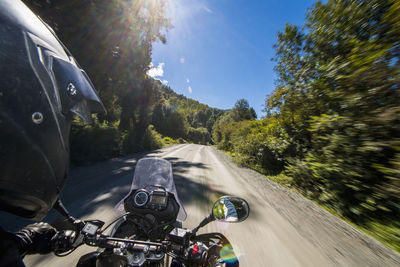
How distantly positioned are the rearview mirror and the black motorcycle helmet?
1217 mm

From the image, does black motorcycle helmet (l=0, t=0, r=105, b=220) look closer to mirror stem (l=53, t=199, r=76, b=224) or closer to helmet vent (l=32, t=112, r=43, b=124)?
helmet vent (l=32, t=112, r=43, b=124)

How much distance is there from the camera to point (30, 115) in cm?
73

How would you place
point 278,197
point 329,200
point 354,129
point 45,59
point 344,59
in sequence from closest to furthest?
point 45,59 < point 354,129 < point 344,59 < point 329,200 < point 278,197

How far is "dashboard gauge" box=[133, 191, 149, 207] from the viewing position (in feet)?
→ 4.22

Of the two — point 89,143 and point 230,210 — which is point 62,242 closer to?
point 230,210

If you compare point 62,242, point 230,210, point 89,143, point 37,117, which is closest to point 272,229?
point 230,210

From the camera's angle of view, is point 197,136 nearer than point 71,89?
No

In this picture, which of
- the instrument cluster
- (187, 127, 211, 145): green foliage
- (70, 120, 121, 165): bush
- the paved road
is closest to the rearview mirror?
the instrument cluster

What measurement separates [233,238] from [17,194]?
2692 mm

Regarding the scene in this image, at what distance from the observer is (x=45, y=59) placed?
870 mm

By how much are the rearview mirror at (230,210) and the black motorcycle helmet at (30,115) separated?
3.99 feet

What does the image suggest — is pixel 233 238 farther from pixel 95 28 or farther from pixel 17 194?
pixel 95 28

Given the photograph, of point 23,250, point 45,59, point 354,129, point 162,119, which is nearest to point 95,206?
point 23,250

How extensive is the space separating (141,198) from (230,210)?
0.86 metres
